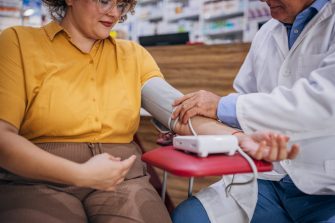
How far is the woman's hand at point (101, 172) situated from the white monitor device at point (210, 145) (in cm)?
18

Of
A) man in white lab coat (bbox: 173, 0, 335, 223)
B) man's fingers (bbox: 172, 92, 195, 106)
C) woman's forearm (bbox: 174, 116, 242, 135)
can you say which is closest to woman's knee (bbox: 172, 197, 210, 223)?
man in white lab coat (bbox: 173, 0, 335, 223)

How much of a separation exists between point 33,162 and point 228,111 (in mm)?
611

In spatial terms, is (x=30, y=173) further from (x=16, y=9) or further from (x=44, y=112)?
(x=16, y=9)

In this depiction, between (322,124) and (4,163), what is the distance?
909mm

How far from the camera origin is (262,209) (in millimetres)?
1182

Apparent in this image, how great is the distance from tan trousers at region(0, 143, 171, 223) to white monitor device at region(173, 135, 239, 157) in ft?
0.89

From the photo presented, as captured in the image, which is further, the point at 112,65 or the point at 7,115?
the point at 112,65

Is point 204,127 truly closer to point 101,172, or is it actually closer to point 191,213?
point 191,213

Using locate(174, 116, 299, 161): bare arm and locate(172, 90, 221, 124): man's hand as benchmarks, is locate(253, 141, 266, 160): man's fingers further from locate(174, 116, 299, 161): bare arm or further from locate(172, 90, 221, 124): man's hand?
locate(172, 90, 221, 124): man's hand

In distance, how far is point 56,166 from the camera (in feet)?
2.84

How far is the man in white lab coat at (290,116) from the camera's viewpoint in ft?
3.35

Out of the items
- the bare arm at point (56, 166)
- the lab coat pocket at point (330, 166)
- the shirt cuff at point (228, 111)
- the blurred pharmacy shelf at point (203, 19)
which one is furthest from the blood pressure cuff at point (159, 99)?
the blurred pharmacy shelf at point (203, 19)

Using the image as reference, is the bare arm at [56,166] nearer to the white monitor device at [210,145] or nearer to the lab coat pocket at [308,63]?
the white monitor device at [210,145]

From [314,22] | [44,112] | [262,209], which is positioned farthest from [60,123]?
[314,22]
